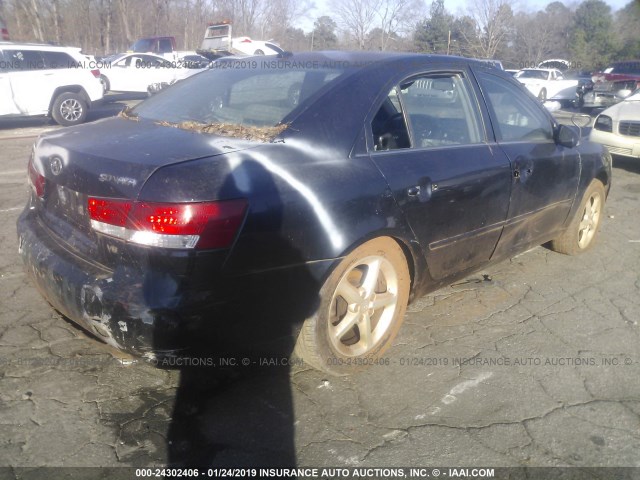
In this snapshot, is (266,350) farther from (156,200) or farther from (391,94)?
(391,94)

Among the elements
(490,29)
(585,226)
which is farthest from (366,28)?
(585,226)

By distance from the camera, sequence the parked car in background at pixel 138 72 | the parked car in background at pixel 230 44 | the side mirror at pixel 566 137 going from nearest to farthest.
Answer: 1. the side mirror at pixel 566 137
2. the parked car in background at pixel 138 72
3. the parked car in background at pixel 230 44

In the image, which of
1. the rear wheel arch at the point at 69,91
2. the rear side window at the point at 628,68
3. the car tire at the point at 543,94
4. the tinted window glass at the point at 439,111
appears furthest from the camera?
the car tire at the point at 543,94

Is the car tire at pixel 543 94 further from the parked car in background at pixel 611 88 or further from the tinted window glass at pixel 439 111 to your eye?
the tinted window glass at pixel 439 111

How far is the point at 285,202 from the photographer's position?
2416 mm

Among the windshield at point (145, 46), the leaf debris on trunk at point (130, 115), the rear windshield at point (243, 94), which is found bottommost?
the leaf debris on trunk at point (130, 115)

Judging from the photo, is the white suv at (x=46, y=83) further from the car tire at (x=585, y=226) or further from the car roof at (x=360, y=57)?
the car tire at (x=585, y=226)

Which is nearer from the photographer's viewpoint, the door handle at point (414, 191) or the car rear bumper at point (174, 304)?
the car rear bumper at point (174, 304)

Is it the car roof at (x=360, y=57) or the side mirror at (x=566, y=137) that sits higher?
the car roof at (x=360, y=57)

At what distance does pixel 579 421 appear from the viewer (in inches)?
105

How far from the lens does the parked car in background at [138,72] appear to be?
19.0 metres

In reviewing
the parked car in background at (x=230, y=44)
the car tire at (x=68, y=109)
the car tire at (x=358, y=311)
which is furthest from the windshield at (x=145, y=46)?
the car tire at (x=358, y=311)

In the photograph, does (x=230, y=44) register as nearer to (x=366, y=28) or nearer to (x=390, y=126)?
(x=366, y=28)

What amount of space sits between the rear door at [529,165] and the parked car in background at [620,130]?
16.7 ft
